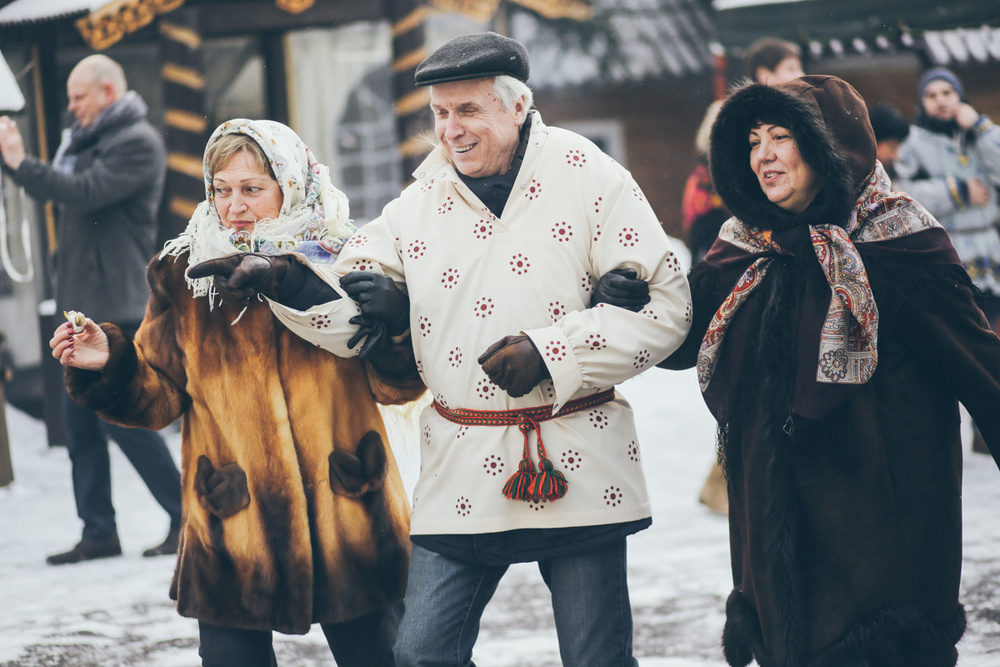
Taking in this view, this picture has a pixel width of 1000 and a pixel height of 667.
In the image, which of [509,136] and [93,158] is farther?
[93,158]

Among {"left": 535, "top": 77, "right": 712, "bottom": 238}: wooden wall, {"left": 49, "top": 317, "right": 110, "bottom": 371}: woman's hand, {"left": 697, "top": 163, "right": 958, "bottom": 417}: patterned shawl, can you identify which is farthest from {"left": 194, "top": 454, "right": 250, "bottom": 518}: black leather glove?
{"left": 535, "top": 77, "right": 712, "bottom": 238}: wooden wall

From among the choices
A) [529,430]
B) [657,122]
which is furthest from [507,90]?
[657,122]

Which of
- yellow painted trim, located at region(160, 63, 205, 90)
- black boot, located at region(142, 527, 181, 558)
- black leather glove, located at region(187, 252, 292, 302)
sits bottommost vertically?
black boot, located at region(142, 527, 181, 558)

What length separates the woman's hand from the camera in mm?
2555

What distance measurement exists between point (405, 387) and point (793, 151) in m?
1.05

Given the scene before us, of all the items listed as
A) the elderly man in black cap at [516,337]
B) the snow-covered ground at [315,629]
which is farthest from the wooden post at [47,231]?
the elderly man in black cap at [516,337]

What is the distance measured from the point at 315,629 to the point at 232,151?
2069 millimetres

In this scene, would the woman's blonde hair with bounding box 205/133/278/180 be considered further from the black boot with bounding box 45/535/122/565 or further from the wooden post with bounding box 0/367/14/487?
the wooden post with bounding box 0/367/14/487

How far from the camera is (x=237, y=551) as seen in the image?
2582mm

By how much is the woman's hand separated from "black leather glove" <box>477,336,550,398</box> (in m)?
0.92

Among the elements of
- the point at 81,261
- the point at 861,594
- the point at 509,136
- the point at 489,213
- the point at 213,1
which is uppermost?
the point at 213,1

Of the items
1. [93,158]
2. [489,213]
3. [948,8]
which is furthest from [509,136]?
[948,8]

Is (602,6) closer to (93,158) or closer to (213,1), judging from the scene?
(213,1)

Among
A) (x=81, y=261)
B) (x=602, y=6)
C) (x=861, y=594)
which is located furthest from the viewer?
(x=602, y=6)
